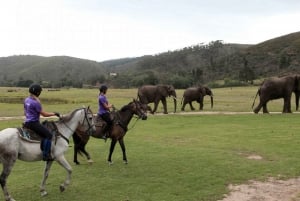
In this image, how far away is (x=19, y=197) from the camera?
40.4 ft

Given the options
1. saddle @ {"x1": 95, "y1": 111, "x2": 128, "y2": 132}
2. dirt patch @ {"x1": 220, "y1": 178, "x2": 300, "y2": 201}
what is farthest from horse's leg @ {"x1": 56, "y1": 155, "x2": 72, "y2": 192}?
dirt patch @ {"x1": 220, "y1": 178, "x2": 300, "y2": 201}

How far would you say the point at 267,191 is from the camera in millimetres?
12766

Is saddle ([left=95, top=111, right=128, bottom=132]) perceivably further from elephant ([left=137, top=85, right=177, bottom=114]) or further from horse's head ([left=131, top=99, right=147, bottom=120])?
elephant ([left=137, top=85, right=177, bottom=114])

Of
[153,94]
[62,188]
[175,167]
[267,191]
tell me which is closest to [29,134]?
[62,188]

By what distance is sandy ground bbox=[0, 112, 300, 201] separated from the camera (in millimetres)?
12180

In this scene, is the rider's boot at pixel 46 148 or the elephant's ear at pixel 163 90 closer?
the rider's boot at pixel 46 148

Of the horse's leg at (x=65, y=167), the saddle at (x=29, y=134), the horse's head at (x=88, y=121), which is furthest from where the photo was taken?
the horse's head at (x=88, y=121)

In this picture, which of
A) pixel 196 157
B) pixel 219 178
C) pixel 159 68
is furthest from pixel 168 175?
pixel 159 68

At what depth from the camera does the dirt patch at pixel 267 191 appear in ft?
40.0

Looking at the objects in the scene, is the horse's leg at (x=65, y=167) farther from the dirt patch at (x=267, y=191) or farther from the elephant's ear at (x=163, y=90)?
the elephant's ear at (x=163, y=90)

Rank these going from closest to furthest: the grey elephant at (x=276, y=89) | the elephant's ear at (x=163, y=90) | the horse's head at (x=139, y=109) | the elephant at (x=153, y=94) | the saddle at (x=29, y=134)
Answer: the saddle at (x=29, y=134) → the horse's head at (x=139, y=109) → the grey elephant at (x=276, y=89) → the elephant at (x=153, y=94) → the elephant's ear at (x=163, y=90)

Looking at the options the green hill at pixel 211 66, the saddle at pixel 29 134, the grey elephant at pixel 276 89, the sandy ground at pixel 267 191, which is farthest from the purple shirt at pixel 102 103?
the green hill at pixel 211 66

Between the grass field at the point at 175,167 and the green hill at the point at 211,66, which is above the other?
the green hill at the point at 211,66

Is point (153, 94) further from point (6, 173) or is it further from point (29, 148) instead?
point (6, 173)
